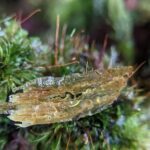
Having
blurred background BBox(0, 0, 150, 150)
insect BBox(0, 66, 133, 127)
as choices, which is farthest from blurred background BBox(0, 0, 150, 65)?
insect BBox(0, 66, 133, 127)

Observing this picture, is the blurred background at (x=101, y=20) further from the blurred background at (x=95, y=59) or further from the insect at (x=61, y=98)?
the insect at (x=61, y=98)

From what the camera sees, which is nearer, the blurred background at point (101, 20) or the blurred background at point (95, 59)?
the blurred background at point (95, 59)

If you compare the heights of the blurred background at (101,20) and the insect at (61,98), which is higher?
the blurred background at (101,20)

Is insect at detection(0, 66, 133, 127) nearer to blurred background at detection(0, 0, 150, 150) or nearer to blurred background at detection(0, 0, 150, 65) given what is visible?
blurred background at detection(0, 0, 150, 150)

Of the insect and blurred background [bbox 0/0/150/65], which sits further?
blurred background [bbox 0/0/150/65]

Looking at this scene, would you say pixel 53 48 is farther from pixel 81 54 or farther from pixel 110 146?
pixel 110 146

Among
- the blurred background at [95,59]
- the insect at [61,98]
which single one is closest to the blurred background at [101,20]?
the blurred background at [95,59]

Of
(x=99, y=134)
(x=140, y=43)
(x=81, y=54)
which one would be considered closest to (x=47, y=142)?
(x=99, y=134)

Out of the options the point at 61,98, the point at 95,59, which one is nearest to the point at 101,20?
the point at 95,59

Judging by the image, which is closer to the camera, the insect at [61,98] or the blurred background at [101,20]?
the insect at [61,98]
